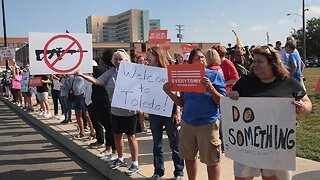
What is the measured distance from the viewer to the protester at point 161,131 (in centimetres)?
495

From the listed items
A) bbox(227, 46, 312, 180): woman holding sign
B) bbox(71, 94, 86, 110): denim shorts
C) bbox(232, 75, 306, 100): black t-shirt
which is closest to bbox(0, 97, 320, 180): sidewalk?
bbox(71, 94, 86, 110): denim shorts

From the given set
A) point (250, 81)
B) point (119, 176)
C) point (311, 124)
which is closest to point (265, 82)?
point (250, 81)

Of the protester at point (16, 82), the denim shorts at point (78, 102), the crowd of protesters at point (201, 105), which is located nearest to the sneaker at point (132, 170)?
the crowd of protesters at point (201, 105)

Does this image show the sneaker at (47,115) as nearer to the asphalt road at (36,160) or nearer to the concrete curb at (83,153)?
the concrete curb at (83,153)

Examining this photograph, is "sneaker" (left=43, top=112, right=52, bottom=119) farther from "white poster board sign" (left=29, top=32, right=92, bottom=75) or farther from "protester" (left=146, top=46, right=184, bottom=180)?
"protester" (left=146, top=46, right=184, bottom=180)

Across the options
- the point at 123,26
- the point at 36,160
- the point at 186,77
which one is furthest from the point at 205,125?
the point at 123,26

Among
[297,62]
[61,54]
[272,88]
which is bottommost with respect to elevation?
[272,88]

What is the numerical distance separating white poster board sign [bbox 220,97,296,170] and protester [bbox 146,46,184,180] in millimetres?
1455

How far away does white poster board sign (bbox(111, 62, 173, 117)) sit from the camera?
4965 mm

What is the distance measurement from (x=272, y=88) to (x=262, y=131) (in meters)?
0.38

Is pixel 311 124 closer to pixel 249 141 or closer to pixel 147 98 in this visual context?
pixel 147 98

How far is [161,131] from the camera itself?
5047 mm

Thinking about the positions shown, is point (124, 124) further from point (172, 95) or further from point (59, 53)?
point (59, 53)

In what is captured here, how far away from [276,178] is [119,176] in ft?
9.01
